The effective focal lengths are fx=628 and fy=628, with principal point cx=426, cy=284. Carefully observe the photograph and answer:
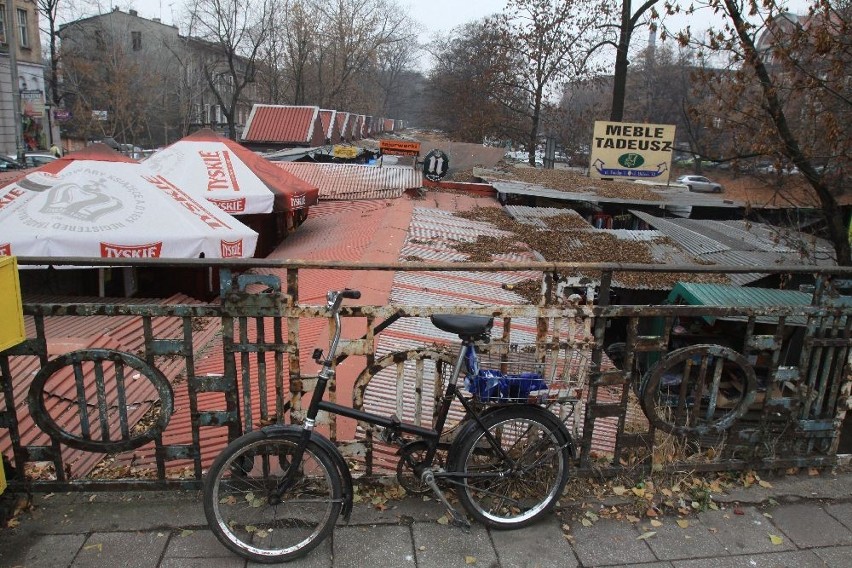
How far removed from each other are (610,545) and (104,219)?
8.87 metres

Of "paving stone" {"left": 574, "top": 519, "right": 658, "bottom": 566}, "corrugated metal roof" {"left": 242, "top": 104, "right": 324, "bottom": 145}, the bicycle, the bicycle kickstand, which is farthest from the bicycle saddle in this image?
"corrugated metal roof" {"left": 242, "top": 104, "right": 324, "bottom": 145}

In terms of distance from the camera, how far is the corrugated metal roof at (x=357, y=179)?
1783 cm

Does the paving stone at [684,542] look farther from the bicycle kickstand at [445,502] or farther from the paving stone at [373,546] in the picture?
the paving stone at [373,546]

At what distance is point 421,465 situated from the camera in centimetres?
323

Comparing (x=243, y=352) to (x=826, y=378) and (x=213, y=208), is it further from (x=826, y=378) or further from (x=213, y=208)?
(x=213, y=208)

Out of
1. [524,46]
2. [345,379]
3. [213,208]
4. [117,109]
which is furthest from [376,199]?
[117,109]

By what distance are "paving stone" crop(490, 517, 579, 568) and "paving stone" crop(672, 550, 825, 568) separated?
533 mm

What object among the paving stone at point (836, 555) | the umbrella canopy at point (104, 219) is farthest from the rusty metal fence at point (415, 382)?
the umbrella canopy at point (104, 219)

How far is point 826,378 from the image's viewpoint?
3.71 m

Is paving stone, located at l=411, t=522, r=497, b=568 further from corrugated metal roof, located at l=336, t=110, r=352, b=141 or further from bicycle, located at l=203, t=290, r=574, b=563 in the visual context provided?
corrugated metal roof, located at l=336, t=110, r=352, b=141

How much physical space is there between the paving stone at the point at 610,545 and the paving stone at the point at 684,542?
0.07 metres

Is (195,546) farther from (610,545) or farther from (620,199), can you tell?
(620,199)

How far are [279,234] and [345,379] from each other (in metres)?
10.9

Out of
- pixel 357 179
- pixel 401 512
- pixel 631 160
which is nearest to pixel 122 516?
pixel 401 512
